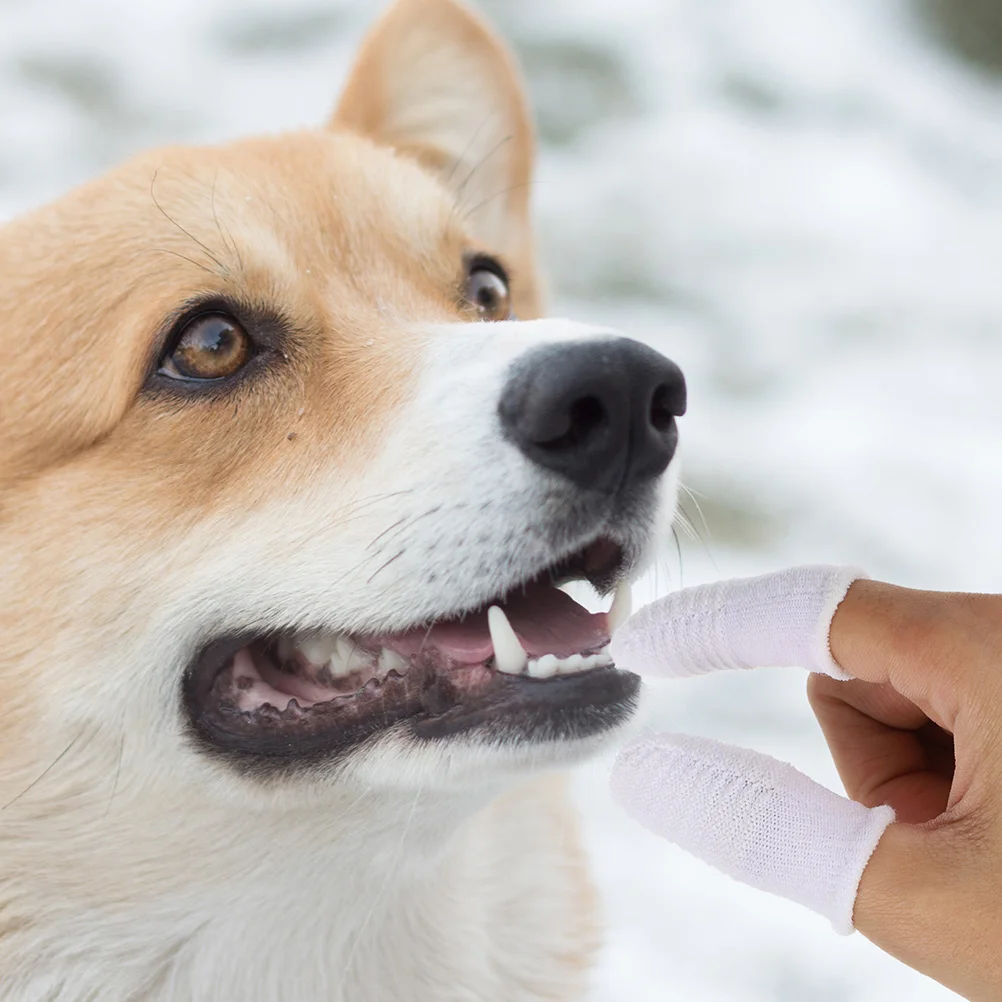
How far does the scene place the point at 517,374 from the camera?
166cm

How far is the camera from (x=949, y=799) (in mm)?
1438

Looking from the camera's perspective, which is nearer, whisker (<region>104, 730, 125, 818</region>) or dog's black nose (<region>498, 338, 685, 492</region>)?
dog's black nose (<region>498, 338, 685, 492</region>)

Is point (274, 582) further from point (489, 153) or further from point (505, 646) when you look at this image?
point (489, 153)

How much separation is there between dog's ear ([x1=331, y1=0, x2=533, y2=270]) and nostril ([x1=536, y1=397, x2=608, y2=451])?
125 centimetres

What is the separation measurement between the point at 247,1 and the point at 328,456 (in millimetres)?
5808

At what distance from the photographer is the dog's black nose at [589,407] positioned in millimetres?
1618

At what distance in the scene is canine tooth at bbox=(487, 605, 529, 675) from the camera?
5.38 feet

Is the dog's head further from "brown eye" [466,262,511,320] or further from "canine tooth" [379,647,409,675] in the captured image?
"brown eye" [466,262,511,320]

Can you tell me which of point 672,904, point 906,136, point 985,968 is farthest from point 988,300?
point 985,968

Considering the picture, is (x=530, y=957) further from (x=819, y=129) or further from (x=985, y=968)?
(x=819, y=129)

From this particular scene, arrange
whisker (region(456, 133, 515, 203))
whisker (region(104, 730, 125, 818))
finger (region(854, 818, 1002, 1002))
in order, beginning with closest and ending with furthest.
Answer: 1. finger (region(854, 818, 1002, 1002))
2. whisker (region(104, 730, 125, 818))
3. whisker (region(456, 133, 515, 203))

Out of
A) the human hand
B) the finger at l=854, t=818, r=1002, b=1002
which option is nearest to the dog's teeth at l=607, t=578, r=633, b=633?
the human hand

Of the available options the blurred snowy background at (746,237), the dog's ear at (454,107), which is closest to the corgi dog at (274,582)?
the dog's ear at (454,107)

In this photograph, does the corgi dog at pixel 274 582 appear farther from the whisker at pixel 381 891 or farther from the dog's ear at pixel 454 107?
the dog's ear at pixel 454 107
